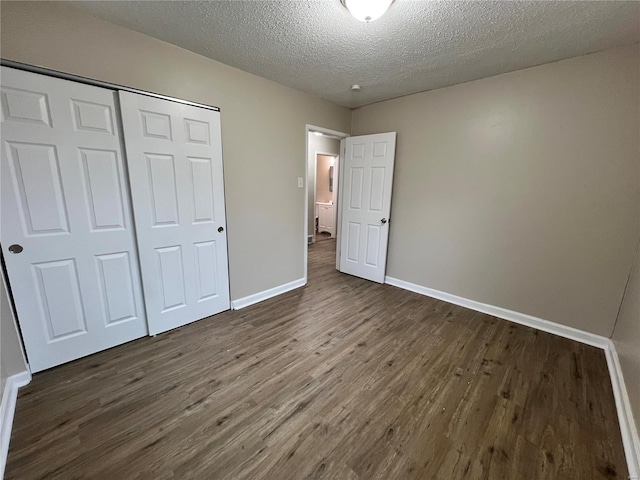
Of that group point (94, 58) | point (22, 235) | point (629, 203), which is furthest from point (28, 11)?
point (629, 203)

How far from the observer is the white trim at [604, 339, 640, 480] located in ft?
4.29

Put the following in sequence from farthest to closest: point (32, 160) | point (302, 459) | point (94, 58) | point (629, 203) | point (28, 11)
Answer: point (629, 203)
point (94, 58)
point (32, 160)
point (28, 11)
point (302, 459)

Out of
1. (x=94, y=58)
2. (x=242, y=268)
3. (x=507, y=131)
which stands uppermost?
(x=94, y=58)

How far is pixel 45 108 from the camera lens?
1.68 m

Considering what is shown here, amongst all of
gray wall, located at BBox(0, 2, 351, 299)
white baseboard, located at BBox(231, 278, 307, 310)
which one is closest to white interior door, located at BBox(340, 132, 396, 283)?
gray wall, located at BBox(0, 2, 351, 299)

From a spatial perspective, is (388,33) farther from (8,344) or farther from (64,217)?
(8,344)

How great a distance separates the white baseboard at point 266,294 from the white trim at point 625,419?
2915 millimetres

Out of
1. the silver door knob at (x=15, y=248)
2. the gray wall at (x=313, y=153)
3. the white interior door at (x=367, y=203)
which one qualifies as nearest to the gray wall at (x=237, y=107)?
the white interior door at (x=367, y=203)

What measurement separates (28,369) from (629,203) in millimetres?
4675

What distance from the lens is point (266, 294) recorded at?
317 centimetres

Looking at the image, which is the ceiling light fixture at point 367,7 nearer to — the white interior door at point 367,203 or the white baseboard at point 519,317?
the white interior door at point 367,203

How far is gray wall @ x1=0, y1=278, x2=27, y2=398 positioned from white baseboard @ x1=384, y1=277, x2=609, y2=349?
3647 millimetres

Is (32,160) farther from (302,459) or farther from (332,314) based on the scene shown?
(332,314)

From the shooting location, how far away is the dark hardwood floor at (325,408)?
1.32 meters
